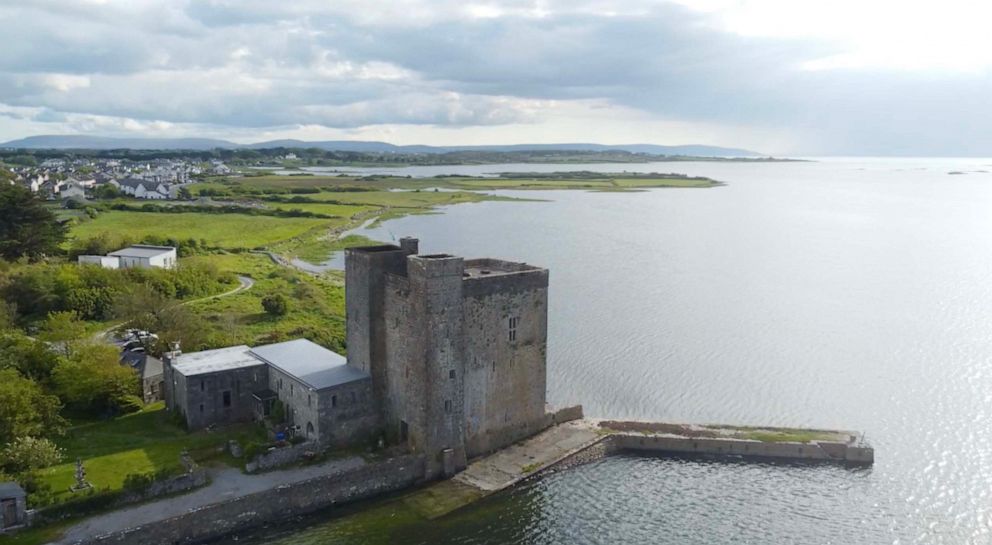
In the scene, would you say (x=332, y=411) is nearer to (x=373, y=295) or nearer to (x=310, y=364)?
(x=310, y=364)

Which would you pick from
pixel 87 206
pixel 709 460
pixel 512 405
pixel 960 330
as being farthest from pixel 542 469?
pixel 87 206

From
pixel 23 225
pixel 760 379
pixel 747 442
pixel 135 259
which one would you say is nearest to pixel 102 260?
pixel 135 259

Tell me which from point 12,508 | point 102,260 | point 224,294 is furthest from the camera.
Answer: point 102,260

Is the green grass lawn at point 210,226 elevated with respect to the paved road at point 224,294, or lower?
elevated

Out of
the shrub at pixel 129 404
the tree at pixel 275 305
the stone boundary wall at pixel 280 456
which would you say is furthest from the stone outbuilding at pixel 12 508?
the tree at pixel 275 305

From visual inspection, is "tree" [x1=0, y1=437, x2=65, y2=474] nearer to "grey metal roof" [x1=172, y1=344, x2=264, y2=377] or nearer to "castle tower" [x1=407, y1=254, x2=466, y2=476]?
"grey metal roof" [x1=172, y1=344, x2=264, y2=377]

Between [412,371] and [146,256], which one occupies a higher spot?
[146,256]

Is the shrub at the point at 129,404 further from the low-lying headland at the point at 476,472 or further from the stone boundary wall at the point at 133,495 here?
the low-lying headland at the point at 476,472
